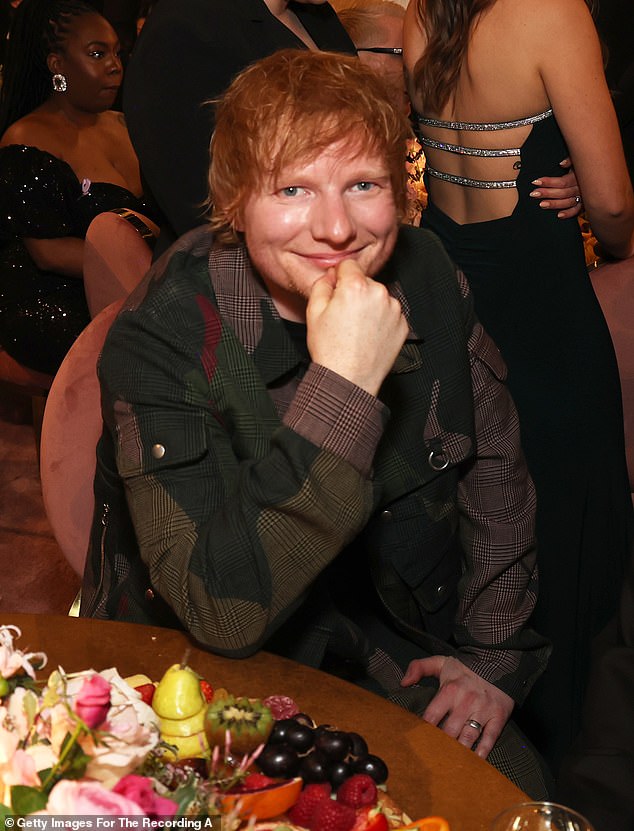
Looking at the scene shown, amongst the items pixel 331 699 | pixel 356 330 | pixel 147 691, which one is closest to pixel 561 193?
pixel 356 330

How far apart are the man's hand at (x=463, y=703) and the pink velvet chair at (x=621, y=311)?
0.90 metres

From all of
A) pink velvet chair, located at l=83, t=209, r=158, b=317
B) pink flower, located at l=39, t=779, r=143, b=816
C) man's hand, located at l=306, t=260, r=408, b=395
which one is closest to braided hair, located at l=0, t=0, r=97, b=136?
pink velvet chair, located at l=83, t=209, r=158, b=317

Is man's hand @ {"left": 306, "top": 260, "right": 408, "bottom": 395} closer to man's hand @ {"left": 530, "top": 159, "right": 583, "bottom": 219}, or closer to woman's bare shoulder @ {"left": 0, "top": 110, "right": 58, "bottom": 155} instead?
man's hand @ {"left": 530, "top": 159, "right": 583, "bottom": 219}

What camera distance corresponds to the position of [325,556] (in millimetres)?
1359

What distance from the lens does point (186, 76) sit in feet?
6.89

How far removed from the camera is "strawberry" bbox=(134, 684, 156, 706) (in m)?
1.23

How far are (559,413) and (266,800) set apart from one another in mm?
1416

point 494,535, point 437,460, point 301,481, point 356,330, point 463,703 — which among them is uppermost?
point 356,330

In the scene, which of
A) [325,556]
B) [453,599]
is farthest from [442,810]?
[453,599]

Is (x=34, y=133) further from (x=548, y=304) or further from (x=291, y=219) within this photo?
(x=291, y=219)

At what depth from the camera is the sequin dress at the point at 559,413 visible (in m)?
2.30

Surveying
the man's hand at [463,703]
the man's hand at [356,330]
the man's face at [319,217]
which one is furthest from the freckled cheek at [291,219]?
the man's hand at [463,703]

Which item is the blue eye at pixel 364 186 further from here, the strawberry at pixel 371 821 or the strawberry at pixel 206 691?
the strawberry at pixel 371 821

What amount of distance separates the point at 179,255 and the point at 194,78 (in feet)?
1.99
